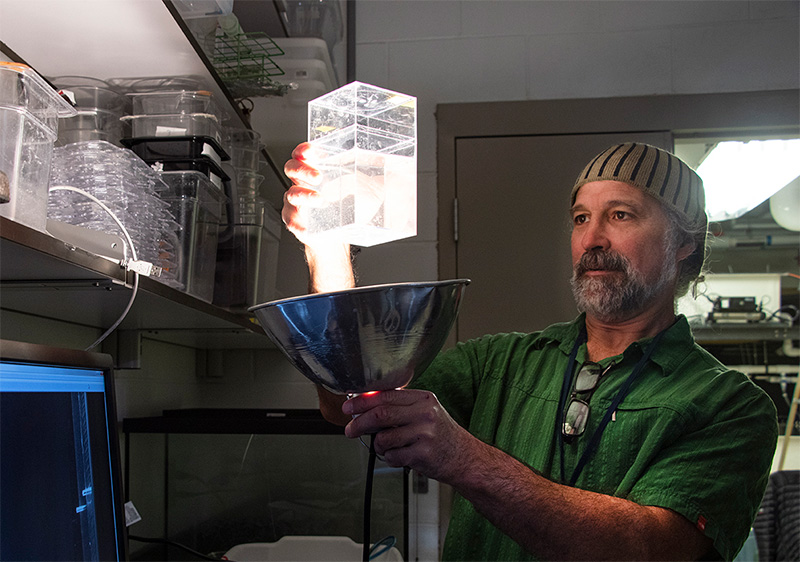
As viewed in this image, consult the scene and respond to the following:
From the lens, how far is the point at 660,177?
137 cm

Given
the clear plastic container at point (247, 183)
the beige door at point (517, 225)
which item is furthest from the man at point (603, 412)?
the beige door at point (517, 225)

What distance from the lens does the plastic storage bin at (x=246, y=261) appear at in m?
1.33

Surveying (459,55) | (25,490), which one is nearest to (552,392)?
(25,490)

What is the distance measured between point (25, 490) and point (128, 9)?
25.6 inches

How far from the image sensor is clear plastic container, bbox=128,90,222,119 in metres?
1.14

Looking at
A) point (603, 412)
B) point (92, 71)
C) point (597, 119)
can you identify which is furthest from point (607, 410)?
point (597, 119)

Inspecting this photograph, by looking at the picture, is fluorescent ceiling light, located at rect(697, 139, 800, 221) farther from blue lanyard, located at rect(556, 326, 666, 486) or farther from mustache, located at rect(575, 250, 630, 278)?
blue lanyard, located at rect(556, 326, 666, 486)

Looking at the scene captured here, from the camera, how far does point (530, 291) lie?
216 centimetres

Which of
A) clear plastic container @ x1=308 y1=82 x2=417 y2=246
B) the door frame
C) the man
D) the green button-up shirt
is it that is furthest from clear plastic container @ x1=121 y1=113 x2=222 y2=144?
the door frame

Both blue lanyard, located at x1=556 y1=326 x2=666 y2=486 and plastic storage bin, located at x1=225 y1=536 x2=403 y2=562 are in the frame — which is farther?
plastic storage bin, located at x1=225 y1=536 x2=403 y2=562

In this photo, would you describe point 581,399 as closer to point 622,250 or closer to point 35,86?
point 622,250

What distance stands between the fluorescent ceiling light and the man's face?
5.08ft

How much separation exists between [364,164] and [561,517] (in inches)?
23.8

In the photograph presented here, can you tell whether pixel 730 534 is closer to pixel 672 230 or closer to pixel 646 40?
pixel 672 230
